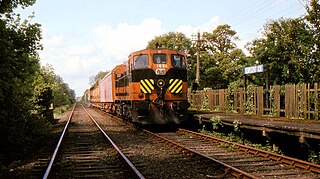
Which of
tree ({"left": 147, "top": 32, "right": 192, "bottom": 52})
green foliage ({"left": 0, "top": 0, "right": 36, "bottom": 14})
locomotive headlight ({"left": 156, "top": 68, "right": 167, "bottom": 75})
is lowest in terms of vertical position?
locomotive headlight ({"left": 156, "top": 68, "right": 167, "bottom": 75})

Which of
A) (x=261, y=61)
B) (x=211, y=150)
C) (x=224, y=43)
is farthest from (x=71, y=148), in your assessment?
(x=224, y=43)

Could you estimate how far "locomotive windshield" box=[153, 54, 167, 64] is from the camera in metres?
15.8

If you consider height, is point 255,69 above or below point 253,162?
above

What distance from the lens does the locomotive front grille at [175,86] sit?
15656 mm

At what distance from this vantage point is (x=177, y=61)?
16156 millimetres

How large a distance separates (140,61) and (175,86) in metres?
1.84

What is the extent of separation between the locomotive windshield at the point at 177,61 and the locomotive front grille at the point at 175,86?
70 centimetres

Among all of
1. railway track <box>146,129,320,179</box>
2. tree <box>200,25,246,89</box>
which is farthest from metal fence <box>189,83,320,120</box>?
tree <box>200,25,246,89</box>

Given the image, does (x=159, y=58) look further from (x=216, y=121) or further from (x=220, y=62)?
(x=220, y=62)

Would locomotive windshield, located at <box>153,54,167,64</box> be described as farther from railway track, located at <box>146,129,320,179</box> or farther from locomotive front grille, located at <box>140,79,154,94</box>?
railway track, located at <box>146,129,320,179</box>

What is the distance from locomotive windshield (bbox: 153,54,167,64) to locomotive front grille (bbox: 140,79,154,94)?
95cm

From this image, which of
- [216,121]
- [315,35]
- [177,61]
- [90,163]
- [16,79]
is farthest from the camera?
[315,35]

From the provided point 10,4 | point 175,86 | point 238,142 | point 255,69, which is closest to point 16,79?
point 10,4

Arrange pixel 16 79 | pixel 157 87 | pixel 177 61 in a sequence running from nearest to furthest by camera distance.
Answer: pixel 16 79 → pixel 157 87 → pixel 177 61
